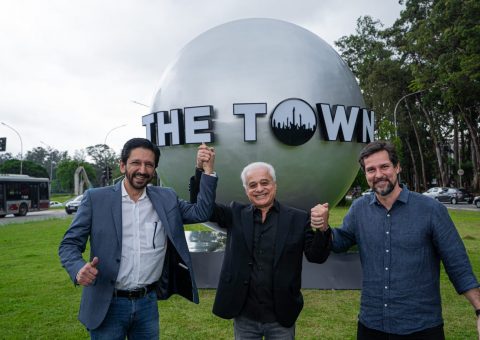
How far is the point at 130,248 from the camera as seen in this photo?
2.96m

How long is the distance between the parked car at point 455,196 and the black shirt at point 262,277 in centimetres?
3269

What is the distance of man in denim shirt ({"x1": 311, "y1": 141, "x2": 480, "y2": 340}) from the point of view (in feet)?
8.58

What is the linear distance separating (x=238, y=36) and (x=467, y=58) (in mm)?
20214

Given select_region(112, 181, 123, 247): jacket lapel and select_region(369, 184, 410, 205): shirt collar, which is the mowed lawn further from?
select_region(369, 184, 410, 205): shirt collar

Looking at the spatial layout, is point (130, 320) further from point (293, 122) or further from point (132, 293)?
point (293, 122)

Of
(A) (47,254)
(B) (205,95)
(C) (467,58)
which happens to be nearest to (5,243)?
(A) (47,254)

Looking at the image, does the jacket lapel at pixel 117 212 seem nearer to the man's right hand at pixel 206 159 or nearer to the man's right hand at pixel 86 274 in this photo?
the man's right hand at pixel 86 274

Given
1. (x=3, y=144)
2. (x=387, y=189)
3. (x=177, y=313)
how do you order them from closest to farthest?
(x=387, y=189), (x=177, y=313), (x=3, y=144)

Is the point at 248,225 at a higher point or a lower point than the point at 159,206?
lower

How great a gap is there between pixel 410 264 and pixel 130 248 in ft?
5.74

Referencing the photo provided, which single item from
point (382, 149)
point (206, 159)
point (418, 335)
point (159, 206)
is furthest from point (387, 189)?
point (159, 206)

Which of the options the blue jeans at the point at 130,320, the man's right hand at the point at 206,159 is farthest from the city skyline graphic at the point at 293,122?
the blue jeans at the point at 130,320

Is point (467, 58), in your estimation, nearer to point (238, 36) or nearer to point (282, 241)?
point (238, 36)

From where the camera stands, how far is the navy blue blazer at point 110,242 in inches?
112
